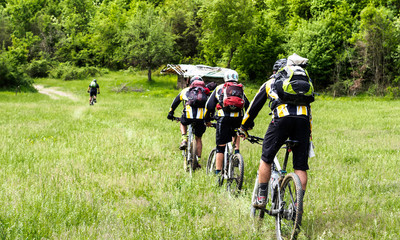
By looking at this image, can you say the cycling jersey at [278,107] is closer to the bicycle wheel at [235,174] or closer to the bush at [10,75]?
the bicycle wheel at [235,174]

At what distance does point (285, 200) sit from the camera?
396 centimetres

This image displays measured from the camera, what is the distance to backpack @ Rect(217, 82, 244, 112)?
18.5 ft

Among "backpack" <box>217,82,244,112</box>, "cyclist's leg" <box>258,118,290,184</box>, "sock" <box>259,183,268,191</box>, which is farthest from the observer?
"backpack" <box>217,82,244,112</box>

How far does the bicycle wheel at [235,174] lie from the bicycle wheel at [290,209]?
3.95 feet

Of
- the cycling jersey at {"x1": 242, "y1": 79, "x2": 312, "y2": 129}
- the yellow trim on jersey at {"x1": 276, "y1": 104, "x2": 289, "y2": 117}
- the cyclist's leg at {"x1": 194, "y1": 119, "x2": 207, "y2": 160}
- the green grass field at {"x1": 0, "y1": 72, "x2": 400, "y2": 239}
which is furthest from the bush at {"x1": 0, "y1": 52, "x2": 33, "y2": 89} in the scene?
the yellow trim on jersey at {"x1": 276, "y1": 104, "x2": 289, "y2": 117}

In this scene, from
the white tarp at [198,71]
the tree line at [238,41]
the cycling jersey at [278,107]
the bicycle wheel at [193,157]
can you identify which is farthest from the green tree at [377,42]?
the cycling jersey at [278,107]

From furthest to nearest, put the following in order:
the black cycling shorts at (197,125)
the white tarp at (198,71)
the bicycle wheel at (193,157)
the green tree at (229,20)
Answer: the green tree at (229,20)
the white tarp at (198,71)
the black cycling shorts at (197,125)
the bicycle wheel at (193,157)

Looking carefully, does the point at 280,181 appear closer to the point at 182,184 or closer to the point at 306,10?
the point at 182,184

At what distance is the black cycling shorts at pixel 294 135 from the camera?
3.74 metres

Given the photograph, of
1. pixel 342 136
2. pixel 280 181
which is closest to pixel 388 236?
pixel 280 181

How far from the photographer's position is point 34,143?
9.62m

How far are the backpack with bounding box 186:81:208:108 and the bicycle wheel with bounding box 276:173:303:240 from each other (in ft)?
11.5

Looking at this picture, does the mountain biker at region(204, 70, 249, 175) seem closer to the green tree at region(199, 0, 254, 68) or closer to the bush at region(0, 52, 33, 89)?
the bush at region(0, 52, 33, 89)

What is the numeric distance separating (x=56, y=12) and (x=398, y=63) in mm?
72433
